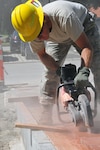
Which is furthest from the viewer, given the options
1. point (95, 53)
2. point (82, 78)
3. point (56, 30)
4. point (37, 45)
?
point (95, 53)

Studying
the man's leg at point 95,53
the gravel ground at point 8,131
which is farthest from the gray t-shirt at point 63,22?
the gravel ground at point 8,131

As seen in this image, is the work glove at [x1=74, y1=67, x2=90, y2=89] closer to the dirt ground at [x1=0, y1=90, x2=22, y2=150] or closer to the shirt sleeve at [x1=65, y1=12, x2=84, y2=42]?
the shirt sleeve at [x1=65, y1=12, x2=84, y2=42]

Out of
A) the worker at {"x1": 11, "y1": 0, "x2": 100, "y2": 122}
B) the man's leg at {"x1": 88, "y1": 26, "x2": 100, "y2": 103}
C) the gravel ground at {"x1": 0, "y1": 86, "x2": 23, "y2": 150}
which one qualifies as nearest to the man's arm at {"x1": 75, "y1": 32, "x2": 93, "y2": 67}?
the worker at {"x1": 11, "y1": 0, "x2": 100, "y2": 122}

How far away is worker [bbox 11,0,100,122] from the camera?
10.4 feet

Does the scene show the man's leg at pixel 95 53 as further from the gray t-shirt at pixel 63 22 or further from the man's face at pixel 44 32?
the man's face at pixel 44 32

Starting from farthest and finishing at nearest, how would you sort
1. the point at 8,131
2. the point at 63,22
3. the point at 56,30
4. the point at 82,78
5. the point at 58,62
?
1. the point at 8,131
2. the point at 58,62
3. the point at 56,30
4. the point at 63,22
5. the point at 82,78

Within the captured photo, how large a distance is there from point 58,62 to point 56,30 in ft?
2.29

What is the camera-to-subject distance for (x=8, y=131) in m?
4.95

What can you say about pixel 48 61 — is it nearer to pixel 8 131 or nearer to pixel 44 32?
pixel 44 32

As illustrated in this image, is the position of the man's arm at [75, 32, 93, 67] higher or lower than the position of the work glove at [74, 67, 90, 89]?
higher

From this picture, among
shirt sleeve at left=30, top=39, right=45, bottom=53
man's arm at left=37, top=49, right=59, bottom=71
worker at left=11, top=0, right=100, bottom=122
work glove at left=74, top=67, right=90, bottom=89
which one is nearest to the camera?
work glove at left=74, top=67, right=90, bottom=89

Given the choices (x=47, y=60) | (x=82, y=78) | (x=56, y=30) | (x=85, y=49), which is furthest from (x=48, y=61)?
(x=82, y=78)

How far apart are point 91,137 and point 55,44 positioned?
125cm

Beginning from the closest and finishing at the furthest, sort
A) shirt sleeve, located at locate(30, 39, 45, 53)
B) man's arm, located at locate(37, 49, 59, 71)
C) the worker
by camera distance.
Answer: the worker → shirt sleeve, located at locate(30, 39, 45, 53) → man's arm, located at locate(37, 49, 59, 71)
